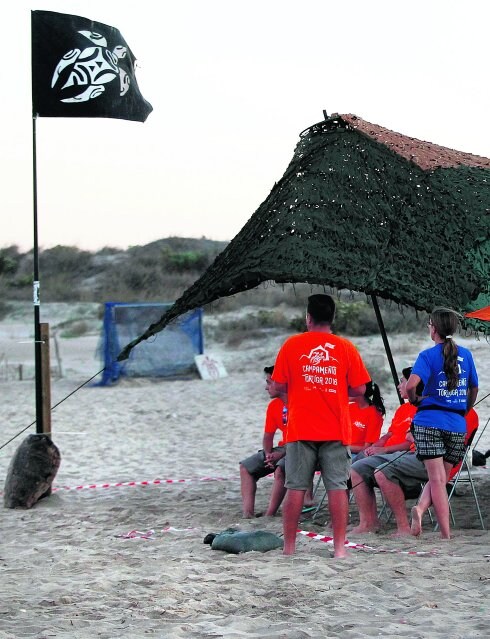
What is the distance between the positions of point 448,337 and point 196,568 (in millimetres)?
2075

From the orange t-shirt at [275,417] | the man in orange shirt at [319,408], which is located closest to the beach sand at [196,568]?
the man in orange shirt at [319,408]

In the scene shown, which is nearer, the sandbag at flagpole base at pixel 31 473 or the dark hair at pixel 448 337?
the dark hair at pixel 448 337

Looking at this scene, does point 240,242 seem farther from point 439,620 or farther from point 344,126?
point 439,620

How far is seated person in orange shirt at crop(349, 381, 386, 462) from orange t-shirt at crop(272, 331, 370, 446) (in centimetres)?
137

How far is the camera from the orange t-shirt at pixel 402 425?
6.79 m

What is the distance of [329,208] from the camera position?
23.0ft

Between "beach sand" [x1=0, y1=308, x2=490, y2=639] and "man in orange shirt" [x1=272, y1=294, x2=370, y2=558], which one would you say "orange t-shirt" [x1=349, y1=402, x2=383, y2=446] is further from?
"man in orange shirt" [x1=272, y1=294, x2=370, y2=558]

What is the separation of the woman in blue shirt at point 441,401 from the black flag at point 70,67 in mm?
4172

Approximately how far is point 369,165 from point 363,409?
1.79 metres

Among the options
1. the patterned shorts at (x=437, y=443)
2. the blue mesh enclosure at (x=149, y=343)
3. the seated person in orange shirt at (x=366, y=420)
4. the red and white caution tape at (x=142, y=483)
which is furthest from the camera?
the blue mesh enclosure at (x=149, y=343)

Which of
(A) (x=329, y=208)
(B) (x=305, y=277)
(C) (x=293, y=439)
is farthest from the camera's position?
(A) (x=329, y=208)

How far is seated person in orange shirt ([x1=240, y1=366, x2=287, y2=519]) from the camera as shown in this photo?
279 inches

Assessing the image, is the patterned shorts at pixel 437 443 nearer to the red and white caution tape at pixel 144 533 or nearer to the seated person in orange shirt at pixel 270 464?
the seated person in orange shirt at pixel 270 464

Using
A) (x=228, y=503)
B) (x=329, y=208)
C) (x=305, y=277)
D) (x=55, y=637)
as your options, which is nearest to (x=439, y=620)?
(x=55, y=637)
